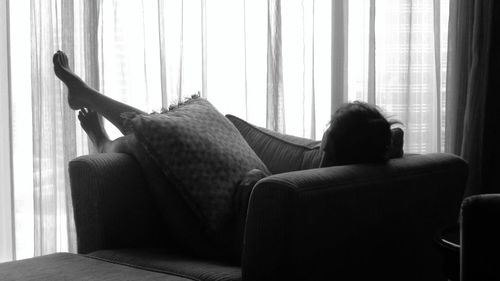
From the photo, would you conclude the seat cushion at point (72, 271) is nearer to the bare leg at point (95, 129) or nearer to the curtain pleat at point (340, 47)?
the bare leg at point (95, 129)

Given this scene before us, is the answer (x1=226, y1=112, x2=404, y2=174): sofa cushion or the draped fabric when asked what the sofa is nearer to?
(x1=226, y1=112, x2=404, y2=174): sofa cushion

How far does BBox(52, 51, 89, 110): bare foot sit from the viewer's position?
2.83m

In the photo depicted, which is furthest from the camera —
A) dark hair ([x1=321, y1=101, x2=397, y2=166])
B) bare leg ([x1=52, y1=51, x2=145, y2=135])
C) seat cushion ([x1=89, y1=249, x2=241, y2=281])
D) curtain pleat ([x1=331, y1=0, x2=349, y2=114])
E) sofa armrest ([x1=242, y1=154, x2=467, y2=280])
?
curtain pleat ([x1=331, y1=0, x2=349, y2=114])

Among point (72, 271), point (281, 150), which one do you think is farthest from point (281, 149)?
point (72, 271)

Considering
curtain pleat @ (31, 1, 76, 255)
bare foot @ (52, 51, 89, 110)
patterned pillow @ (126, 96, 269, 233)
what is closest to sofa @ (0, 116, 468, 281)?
patterned pillow @ (126, 96, 269, 233)

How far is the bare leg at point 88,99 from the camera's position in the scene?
2721 millimetres

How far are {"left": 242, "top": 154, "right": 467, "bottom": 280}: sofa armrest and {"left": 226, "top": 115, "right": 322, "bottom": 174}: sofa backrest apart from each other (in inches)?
14.0

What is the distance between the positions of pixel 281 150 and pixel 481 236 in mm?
1499

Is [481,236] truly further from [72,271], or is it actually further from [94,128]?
[94,128]

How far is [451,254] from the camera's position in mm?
1629

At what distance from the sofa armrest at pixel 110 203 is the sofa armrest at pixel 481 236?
1.37m

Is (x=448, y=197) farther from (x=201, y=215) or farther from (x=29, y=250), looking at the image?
(x=29, y=250)

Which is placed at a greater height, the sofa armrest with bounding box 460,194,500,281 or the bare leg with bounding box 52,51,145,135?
the bare leg with bounding box 52,51,145,135

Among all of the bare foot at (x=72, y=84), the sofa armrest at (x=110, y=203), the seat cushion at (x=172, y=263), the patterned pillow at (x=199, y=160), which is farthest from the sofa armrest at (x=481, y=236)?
the bare foot at (x=72, y=84)
